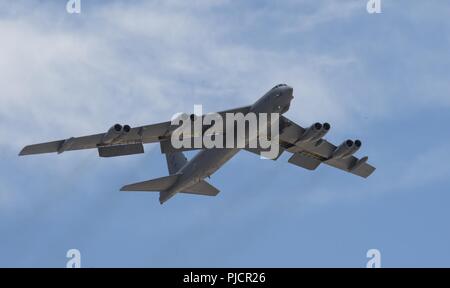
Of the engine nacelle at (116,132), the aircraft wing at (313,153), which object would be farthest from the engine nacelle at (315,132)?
the engine nacelle at (116,132)

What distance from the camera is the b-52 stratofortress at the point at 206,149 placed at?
175ft

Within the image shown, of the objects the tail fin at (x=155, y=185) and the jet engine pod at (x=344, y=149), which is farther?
the jet engine pod at (x=344, y=149)

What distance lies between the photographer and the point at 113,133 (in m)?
52.5

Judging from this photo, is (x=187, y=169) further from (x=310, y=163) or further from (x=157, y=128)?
A: (x=310, y=163)

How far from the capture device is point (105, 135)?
53.2 metres

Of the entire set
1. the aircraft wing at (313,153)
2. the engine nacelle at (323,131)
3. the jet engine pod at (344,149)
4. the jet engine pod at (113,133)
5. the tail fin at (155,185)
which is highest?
the aircraft wing at (313,153)

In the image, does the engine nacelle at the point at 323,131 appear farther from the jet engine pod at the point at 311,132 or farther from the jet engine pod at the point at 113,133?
the jet engine pod at the point at 113,133

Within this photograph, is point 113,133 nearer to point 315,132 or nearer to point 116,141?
point 116,141

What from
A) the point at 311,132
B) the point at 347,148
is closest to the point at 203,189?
the point at 311,132

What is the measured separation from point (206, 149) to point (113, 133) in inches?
266

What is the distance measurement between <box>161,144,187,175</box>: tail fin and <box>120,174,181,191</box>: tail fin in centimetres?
516
